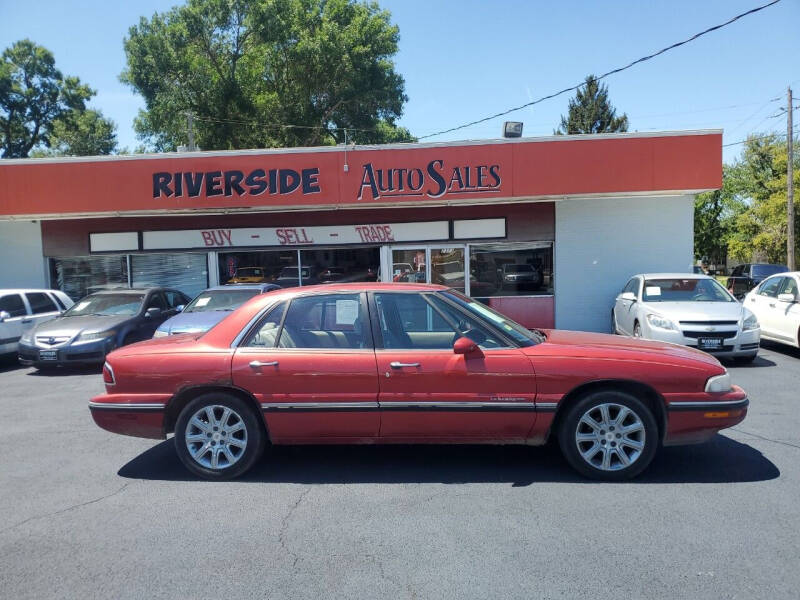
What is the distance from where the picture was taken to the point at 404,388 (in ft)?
15.4

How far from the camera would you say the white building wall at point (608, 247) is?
44.3ft

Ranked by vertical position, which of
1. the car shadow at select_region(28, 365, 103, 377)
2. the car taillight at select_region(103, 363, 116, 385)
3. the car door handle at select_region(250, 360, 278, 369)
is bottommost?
the car shadow at select_region(28, 365, 103, 377)

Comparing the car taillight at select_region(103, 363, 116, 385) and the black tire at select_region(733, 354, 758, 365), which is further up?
the car taillight at select_region(103, 363, 116, 385)

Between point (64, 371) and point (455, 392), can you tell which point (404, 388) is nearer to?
point (455, 392)

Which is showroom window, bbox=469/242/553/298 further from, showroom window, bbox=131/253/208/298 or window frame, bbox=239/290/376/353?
window frame, bbox=239/290/376/353

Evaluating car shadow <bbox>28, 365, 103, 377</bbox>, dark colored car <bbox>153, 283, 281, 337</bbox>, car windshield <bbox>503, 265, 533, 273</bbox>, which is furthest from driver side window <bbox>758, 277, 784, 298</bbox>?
car shadow <bbox>28, 365, 103, 377</bbox>

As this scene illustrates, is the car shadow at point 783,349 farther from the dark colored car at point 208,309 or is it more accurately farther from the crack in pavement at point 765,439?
the dark colored car at point 208,309

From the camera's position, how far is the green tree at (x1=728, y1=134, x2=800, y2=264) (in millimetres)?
30328

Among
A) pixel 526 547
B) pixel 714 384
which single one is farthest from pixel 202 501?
pixel 714 384

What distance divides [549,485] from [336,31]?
88.3 feet

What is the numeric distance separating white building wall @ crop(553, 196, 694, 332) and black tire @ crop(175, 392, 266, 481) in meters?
10.2

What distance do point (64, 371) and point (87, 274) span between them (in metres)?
4.99

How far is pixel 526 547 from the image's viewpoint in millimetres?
3639

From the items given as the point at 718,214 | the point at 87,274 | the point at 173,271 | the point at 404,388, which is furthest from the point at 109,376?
the point at 718,214
